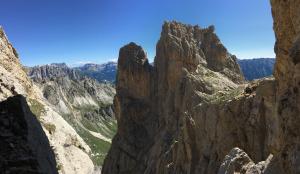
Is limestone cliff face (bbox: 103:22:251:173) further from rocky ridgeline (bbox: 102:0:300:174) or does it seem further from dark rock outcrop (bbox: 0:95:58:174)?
dark rock outcrop (bbox: 0:95:58:174)

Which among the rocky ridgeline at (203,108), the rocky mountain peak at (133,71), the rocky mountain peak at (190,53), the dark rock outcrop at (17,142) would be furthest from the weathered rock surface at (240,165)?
the rocky mountain peak at (133,71)

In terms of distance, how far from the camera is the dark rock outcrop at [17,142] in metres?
14.9

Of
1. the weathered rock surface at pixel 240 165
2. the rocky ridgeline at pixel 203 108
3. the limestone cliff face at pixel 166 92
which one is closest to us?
the rocky ridgeline at pixel 203 108

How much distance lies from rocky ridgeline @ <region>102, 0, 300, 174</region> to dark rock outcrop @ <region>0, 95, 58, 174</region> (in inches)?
455

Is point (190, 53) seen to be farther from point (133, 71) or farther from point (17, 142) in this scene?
point (17, 142)

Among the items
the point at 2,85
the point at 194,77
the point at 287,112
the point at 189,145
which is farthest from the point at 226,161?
the point at 194,77

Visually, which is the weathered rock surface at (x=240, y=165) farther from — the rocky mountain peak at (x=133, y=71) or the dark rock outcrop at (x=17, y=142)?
the rocky mountain peak at (x=133, y=71)

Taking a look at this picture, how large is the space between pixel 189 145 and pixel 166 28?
166 feet

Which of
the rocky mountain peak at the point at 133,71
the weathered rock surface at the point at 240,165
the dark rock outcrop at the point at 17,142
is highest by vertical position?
the rocky mountain peak at the point at 133,71

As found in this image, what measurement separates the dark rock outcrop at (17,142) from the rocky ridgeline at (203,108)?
11569mm

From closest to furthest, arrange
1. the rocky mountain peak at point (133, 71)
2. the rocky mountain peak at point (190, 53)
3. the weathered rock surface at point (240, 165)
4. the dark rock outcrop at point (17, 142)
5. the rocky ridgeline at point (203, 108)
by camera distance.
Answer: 1. the dark rock outcrop at point (17, 142)
2. the rocky ridgeline at point (203, 108)
3. the weathered rock surface at point (240, 165)
4. the rocky mountain peak at point (190, 53)
5. the rocky mountain peak at point (133, 71)

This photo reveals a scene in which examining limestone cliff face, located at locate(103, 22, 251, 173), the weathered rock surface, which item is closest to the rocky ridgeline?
the weathered rock surface

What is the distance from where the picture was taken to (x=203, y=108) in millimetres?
56969

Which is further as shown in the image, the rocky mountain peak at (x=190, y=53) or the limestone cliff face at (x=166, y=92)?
the rocky mountain peak at (x=190, y=53)
